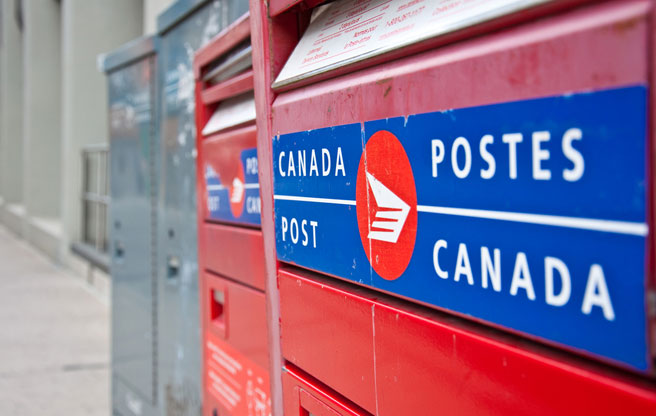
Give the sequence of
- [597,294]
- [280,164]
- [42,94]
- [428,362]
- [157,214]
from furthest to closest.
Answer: [42,94] < [157,214] < [280,164] < [428,362] < [597,294]

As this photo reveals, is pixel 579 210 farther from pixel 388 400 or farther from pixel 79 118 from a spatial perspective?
pixel 79 118

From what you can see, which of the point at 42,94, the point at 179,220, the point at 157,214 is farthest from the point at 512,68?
the point at 42,94

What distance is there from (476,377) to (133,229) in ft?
7.32

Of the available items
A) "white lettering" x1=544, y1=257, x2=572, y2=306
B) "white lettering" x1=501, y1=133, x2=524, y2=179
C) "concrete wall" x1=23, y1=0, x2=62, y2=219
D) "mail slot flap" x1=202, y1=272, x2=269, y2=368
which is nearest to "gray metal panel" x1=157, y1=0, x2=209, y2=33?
"mail slot flap" x1=202, y1=272, x2=269, y2=368

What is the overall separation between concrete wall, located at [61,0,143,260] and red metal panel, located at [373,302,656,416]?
6.80m

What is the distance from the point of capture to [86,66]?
6.72 metres

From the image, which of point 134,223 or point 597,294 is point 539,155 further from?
point 134,223

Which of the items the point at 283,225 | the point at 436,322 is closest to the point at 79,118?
the point at 283,225

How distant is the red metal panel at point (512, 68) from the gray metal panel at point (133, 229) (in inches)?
68.3

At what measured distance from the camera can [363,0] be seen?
939 millimetres

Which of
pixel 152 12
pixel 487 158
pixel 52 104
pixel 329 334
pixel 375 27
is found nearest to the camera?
pixel 487 158

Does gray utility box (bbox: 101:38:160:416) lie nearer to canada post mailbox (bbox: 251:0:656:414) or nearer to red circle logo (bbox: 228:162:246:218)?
red circle logo (bbox: 228:162:246:218)

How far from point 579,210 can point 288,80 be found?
0.63 metres

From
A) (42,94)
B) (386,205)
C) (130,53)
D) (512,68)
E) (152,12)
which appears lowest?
(386,205)
